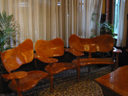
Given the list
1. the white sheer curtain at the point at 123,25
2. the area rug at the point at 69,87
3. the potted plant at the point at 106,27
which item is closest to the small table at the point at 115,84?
the area rug at the point at 69,87

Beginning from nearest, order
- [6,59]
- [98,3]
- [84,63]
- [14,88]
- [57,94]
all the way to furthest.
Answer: [14,88] < [6,59] < [57,94] < [84,63] < [98,3]

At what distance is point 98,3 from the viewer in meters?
3.61

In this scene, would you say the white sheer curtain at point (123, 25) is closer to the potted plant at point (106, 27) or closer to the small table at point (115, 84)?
the potted plant at point (106, 27)

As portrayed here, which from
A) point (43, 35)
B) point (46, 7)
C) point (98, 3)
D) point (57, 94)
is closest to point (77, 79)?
point (57, 94)

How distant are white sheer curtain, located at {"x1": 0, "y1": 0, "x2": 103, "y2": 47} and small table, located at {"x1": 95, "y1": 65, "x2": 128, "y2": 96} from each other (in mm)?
1660

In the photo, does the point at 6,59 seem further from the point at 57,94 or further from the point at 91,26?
the point at 91,26

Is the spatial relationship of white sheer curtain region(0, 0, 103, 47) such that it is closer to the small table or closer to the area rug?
the area rug

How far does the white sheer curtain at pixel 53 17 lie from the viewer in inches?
97.7

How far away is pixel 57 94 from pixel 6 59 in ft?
3.46

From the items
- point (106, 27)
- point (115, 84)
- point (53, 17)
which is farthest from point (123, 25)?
point (115, 84)

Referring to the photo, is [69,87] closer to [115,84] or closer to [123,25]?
[115,84]

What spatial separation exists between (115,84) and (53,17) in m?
2.03

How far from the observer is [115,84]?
4.83 feet

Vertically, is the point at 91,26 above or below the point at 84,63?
above
